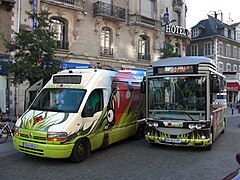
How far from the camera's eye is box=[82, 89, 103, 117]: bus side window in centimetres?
736

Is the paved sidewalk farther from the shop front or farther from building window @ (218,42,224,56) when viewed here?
the shop front

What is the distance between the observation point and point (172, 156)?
25.7 ft

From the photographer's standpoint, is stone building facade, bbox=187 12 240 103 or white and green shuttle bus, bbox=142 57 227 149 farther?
stone building facade, bbox=187 12 240 103

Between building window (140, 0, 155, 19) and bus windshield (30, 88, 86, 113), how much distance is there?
61.7ft

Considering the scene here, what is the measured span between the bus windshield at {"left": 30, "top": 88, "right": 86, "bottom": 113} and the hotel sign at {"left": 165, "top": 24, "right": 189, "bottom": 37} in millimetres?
21058

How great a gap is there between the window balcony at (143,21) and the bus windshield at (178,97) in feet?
50.6

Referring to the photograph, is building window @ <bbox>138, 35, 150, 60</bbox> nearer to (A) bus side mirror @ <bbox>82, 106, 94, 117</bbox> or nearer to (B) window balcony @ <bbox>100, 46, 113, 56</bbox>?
(B) window balcony @ <bbox>100, 46, 113, 56</bbox>

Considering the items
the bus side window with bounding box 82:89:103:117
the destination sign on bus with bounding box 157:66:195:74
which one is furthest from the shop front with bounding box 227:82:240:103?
the bus side window with bounding box 82:89:103:117

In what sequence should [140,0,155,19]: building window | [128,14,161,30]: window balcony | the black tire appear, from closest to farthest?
the black tire → [128,14,161,30]: window balcony → [140,0,155,19]: building window

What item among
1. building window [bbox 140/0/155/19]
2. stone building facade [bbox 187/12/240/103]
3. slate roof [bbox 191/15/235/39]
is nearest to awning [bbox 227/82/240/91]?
stone building facade [bbox 187/12/240/103]

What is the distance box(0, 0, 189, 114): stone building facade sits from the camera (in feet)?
63.1

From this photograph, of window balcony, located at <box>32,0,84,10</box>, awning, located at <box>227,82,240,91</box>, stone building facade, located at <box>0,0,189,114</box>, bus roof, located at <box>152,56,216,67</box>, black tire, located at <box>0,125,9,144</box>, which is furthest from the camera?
awning, located at <box>227,82,240,91</box>

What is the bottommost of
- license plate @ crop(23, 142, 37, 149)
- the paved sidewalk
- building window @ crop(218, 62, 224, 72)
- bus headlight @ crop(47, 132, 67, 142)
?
the paved sidewalk

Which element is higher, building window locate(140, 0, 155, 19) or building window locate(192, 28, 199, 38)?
building window locate(192, 28, 199, 38)
